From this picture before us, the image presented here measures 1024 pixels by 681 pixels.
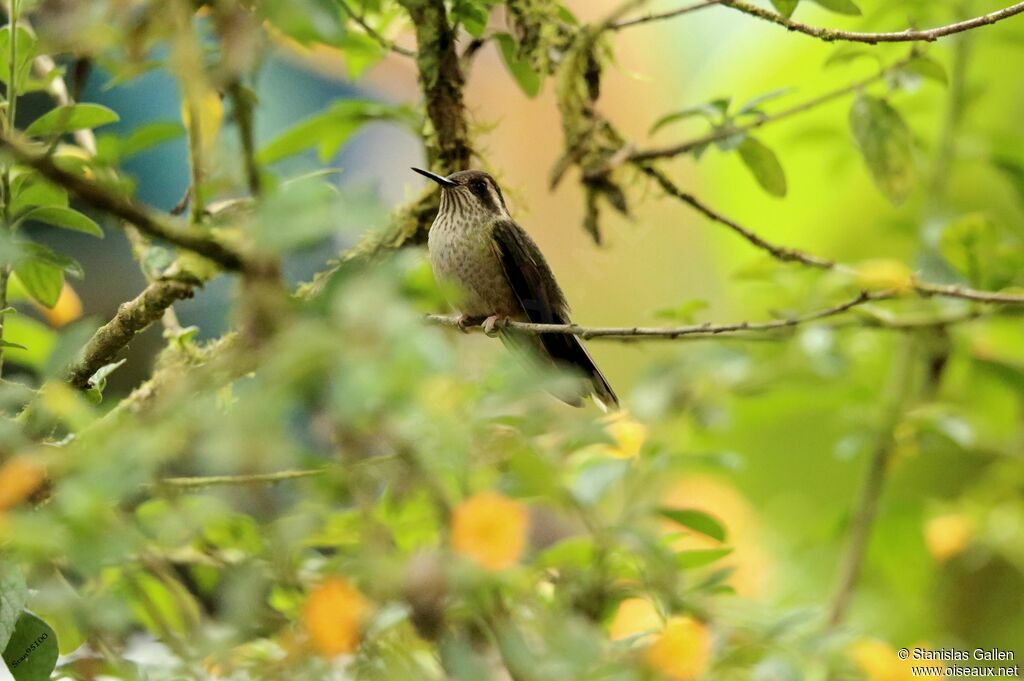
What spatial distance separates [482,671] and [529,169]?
65.2 inches

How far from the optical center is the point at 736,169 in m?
2.78

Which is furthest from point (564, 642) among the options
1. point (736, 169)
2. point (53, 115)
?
point (736, 169)

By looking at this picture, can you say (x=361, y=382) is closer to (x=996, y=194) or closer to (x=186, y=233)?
(x=186, y=233)

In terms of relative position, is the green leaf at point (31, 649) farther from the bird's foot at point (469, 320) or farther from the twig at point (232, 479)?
the bird's foot at point (469, 320)

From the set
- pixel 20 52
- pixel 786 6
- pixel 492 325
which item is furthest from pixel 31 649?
→ pixel 786 6

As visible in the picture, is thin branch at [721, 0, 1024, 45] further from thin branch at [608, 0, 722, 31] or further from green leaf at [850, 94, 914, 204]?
green leaf at [850, 94, 914, 204]

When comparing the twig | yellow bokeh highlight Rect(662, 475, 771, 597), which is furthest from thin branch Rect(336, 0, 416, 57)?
yellow bokeh highlight Rect(662, 475, 771, 597)

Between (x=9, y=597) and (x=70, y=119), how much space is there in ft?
1.44

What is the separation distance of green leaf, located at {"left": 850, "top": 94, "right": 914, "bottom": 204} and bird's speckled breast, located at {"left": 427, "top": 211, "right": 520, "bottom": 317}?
1.83ft

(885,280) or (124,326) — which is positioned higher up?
(885,280)

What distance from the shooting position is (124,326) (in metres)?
1.03

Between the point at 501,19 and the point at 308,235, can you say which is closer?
the point at 308,235

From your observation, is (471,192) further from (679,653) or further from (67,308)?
(679,653)

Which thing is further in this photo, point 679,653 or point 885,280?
point 885,280
